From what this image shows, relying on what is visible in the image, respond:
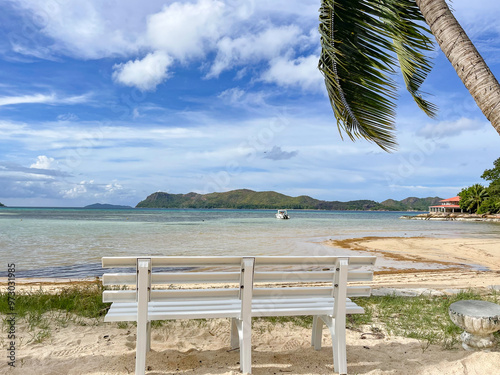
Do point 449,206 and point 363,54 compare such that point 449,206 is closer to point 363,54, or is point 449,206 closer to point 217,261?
point 363,54

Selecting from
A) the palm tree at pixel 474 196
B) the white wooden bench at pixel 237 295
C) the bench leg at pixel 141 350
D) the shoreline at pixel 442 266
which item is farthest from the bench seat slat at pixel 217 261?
the palm tree at pixel 474 196

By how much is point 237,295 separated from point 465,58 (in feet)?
10.5

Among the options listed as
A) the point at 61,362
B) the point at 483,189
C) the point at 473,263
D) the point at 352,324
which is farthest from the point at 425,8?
the point at 483,189

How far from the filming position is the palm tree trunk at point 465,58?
11.1 feet

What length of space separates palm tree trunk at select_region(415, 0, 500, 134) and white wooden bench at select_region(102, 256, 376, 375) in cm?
187

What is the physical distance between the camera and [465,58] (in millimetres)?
3596

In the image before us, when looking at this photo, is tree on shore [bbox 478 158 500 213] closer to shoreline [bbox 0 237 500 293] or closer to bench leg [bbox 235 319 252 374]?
shoreline [bbox 0 237 500 293]

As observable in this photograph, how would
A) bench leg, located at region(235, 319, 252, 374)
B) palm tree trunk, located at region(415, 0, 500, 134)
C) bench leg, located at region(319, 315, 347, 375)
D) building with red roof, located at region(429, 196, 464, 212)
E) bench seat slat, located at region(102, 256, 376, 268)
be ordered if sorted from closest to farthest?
bench seat slat, located at region(102, 256, 376, 268) < bench leg, located at region(235, 319, 252, 374) < bench leg, located at region(319, 315, 347, 375) < palm tree trunk, located at region(415, 0, 500, 134) < building with red roof, located at region(429, 196, 464, 212)

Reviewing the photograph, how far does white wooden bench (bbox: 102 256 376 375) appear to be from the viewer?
115 inches

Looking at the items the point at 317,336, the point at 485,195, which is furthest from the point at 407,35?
the point at 485,195

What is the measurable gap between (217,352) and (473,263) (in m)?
13.6

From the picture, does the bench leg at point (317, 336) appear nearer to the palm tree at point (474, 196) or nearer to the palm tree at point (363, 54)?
the palm tree at point (363, 54)

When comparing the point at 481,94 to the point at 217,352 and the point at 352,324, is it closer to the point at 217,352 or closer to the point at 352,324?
the point at 352,324

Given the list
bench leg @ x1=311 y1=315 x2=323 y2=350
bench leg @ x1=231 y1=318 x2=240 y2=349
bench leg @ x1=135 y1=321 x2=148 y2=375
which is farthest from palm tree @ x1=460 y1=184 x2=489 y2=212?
bench leg @ x1=135 y1=321 x2=148 y2=375
